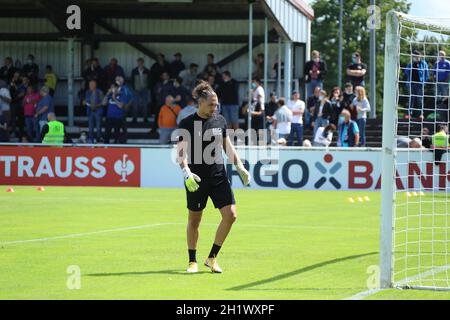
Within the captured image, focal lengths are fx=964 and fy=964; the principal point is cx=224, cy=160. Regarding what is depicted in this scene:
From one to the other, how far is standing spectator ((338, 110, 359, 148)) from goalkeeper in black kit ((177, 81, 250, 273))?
18.7 metres

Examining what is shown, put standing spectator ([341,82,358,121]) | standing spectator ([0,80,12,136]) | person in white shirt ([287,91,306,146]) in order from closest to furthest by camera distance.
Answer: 1. standing spectator ([341,82,358,121])
2. person in white shirt ([287,91,306,146])
3. standing spectator ([0,80,12,136])

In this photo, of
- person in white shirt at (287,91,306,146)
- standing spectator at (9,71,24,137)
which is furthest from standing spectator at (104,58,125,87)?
person in white shirt at (287,91,306,146)

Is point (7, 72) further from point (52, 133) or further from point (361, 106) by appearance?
point (361, 106)

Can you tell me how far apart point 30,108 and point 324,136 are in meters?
10.7

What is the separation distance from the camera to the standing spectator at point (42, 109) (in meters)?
33.8

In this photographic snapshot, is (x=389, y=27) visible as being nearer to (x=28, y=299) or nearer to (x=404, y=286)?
(x=404, y=286)

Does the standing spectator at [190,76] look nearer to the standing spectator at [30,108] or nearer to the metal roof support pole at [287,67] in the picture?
the metal roof support pole at [287,67]

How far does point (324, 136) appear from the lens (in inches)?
1213

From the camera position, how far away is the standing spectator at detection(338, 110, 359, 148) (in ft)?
99.0

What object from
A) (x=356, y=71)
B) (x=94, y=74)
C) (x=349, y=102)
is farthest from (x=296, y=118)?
(x=94, y=74)

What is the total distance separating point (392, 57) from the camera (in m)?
10.4

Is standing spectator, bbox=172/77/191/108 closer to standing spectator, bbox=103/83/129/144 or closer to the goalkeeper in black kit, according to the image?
standing spectator, bbox=103/83/129/144
